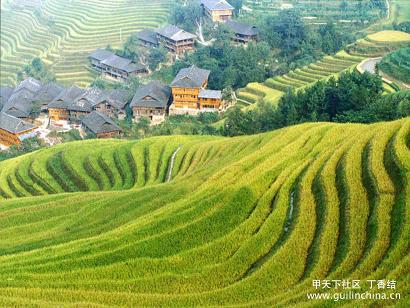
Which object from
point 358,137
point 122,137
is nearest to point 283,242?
point 358,137

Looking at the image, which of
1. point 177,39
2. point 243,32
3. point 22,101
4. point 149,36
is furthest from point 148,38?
point 22,101

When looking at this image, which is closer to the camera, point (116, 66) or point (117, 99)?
point (117, 99)

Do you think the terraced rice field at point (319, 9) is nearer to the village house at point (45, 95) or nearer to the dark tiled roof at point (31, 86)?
the village house at point (45, 95)

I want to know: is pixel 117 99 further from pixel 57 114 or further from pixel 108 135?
pixel 57 114

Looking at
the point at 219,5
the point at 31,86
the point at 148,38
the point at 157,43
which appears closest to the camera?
the point at 31,86

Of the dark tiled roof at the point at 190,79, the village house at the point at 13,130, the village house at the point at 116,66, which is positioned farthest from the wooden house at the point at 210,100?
the village house at the point at 13,130

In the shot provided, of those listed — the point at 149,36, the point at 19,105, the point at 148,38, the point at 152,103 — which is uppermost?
the point at 149,36

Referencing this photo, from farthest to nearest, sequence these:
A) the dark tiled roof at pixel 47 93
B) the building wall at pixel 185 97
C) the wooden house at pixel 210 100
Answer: the dark tiled roof at pixel 47 93 < the building wall at pixel 185 97 < the wooden house at pixel 210 100
